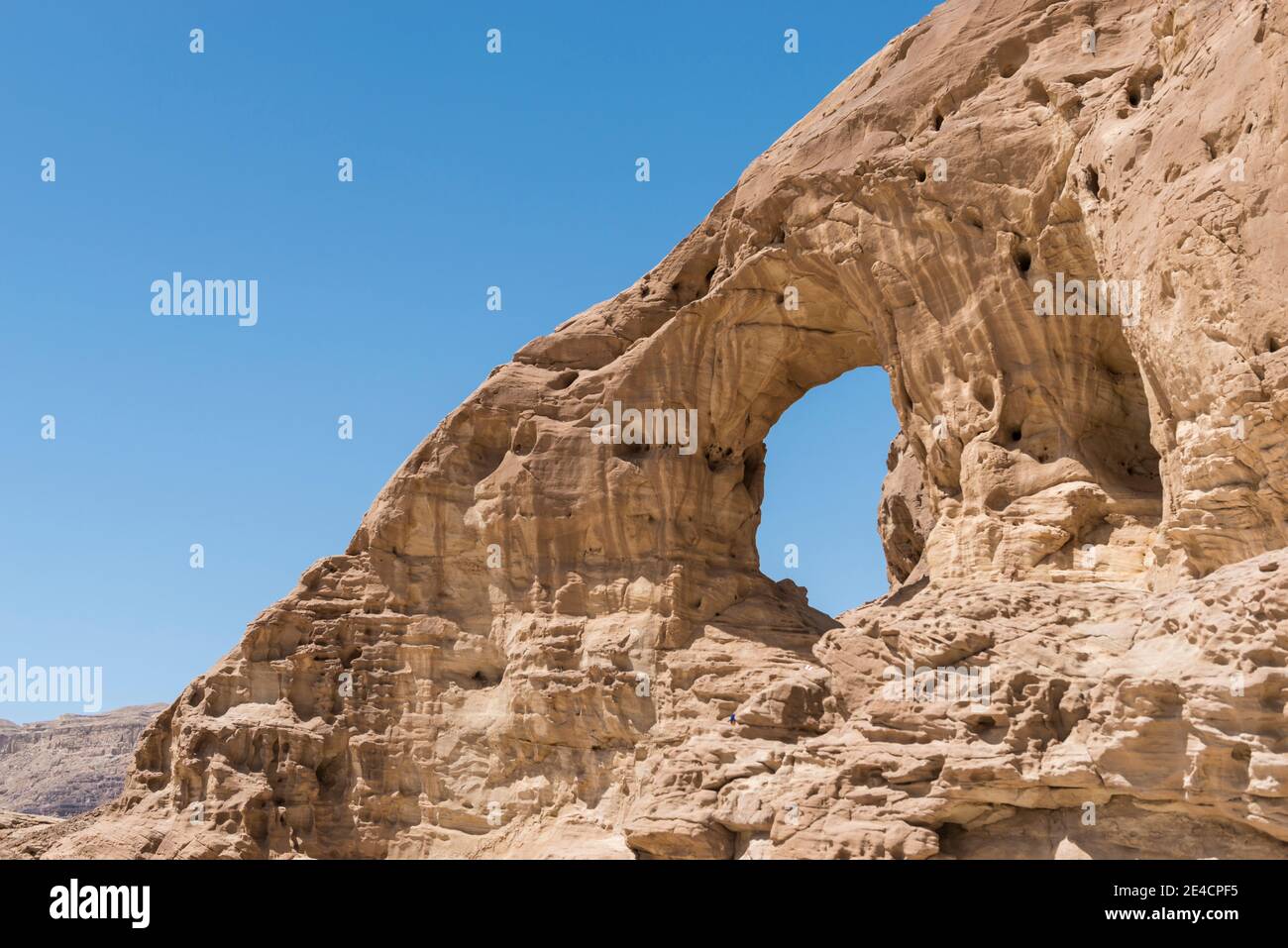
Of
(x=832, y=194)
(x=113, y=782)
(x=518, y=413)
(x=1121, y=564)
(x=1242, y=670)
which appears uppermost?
(x=832, y=194)

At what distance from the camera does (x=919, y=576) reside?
26.2m

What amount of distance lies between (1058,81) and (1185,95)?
3583 millimetres

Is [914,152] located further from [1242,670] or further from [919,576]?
[1242,670]

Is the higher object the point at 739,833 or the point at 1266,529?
the point at 1266,529

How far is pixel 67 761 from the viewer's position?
5534cm

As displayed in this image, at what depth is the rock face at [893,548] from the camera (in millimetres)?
14320

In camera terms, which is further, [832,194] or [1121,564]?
[832,194]

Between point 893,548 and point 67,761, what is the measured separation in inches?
1475
